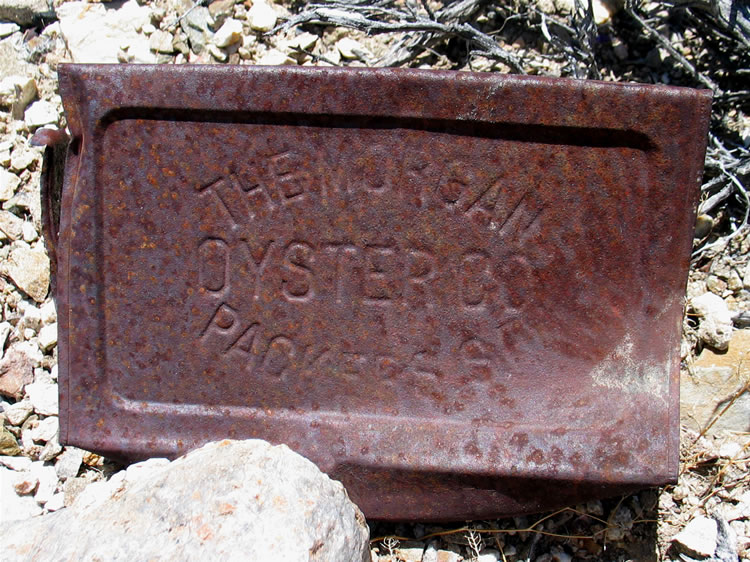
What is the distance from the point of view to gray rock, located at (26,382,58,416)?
218 cm

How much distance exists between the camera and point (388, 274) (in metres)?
1.80

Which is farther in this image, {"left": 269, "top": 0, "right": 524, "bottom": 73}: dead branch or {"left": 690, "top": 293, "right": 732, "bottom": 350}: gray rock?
{"left": 269, "top": 0, "right": 524, "bottom": 73}: dead branch

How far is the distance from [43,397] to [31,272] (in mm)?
388

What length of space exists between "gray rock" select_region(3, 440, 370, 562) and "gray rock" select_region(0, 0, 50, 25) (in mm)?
1753

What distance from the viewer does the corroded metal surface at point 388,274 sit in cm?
172

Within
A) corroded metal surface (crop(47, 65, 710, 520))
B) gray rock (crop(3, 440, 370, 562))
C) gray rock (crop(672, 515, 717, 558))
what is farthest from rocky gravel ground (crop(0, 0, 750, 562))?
gray rock (crop(3, 440, 370, 562))

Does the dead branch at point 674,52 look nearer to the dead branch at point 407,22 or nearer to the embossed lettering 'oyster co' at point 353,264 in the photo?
the dead branch at point 407,22

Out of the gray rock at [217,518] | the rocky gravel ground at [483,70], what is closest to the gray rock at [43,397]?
the rocky gravel ground at [483,70]

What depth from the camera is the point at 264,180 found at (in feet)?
5.82

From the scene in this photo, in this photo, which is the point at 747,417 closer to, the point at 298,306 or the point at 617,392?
the point at 617,392

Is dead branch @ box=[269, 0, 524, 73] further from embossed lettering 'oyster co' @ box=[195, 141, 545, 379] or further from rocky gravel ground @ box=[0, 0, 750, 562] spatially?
embossed lettering 'oyster co' @ box=[195, 141, 545, 379]

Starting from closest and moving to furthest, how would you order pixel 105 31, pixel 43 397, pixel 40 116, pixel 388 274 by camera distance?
pixel 388 274 < pixel 43 397 < pixel 40 116 < pixel 105 31

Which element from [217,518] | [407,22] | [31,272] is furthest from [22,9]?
[217,518]

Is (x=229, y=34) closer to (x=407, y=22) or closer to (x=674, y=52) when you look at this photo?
(x=407, y=22)
